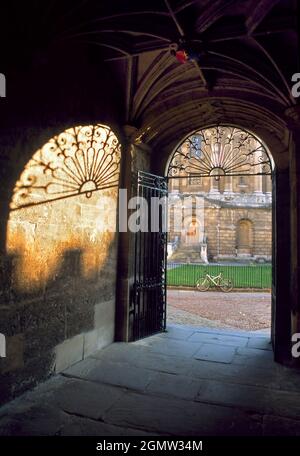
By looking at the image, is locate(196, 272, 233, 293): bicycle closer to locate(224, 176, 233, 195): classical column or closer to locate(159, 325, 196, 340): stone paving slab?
locate(159, 325, 196, 340): stone paving slab

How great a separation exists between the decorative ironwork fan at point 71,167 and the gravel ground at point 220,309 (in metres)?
4.94

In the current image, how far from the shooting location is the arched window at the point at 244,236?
26.8 meters

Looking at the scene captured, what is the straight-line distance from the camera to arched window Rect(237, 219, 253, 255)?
26.8m

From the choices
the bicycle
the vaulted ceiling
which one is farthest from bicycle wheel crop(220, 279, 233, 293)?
the vaulted ceiling

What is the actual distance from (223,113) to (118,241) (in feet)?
8.87

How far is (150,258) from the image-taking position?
222 inches

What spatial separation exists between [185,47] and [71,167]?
185 cm

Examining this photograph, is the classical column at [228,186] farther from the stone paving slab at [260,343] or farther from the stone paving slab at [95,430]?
the stone paving slab at [95,430]

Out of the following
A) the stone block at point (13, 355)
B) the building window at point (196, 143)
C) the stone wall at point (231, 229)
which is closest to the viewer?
the stone block at point (13, 355)

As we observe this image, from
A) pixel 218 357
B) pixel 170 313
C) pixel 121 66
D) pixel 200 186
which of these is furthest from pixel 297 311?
pixel 200 186

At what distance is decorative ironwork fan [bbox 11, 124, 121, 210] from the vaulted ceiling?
0.75 m

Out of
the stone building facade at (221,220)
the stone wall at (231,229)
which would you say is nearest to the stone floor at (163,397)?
the stone building facade at (221,220)

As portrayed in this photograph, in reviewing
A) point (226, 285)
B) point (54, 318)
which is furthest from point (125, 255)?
point (226, 285)

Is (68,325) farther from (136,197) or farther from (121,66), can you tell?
(121,66)
